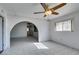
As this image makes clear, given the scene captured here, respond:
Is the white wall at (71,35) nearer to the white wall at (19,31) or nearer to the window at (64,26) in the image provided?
the window at (64,26)

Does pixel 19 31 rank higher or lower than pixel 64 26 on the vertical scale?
lower

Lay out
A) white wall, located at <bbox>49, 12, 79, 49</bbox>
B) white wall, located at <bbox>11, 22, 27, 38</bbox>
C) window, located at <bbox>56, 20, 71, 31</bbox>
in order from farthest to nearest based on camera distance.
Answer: white wall, located at <bbox>11, 22, 27, 38</bbox>
window, located at <bbox>56, 20, 71, 31</bbox>
white wall, located at <bbox>49, 12, 79, 49</bbox>

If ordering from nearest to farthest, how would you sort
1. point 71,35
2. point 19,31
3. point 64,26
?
point 71,35
point 64,26
point 19,31

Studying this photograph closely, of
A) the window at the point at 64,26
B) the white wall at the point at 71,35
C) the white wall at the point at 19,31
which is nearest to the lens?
the white wall at the point at 71,35

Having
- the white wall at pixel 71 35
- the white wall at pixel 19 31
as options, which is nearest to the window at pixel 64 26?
the white wall at pixel 71 35

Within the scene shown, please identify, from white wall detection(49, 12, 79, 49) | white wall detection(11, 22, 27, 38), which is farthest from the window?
white wall detection(11, 22, 27, 38)

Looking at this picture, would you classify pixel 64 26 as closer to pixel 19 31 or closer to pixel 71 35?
pixel 71 35

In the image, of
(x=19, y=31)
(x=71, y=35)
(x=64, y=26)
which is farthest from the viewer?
(x=19, y=31)

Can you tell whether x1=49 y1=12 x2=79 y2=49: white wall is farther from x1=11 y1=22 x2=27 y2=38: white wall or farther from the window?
x1=11 y1=22 x2=27 y2=38: white wall

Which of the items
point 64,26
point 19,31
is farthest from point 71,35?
point 19,31

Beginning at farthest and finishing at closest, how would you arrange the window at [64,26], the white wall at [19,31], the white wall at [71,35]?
the white wall at [19,31], the window at [64,26], the white wall at [71,35]

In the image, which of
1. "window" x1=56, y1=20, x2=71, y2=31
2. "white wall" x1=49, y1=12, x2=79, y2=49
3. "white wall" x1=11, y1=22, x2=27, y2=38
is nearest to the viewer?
"white wall" x1=49, y1=12, x2=79, y2=49

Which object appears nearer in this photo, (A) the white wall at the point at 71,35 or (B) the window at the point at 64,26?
(A) the white wall at the point at 71,35
